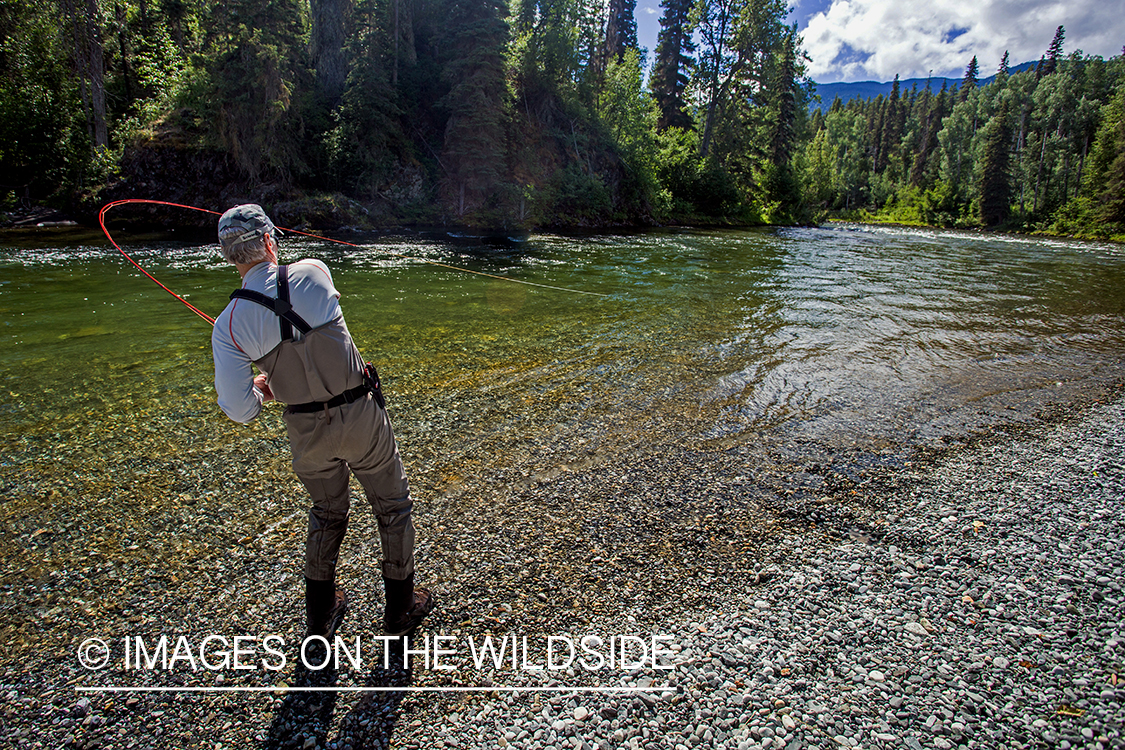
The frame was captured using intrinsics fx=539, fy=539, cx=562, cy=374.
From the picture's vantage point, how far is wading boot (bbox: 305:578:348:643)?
11.3 ft

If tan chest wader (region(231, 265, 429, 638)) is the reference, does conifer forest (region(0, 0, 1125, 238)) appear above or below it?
above

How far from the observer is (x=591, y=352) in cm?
971

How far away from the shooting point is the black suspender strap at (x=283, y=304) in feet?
9.57

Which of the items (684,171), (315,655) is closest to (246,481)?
(315,655)

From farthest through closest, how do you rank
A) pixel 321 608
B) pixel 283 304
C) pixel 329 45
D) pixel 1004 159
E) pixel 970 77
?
pixel 970 77, pixel 1004 159, pixel 329 45, pixel 321 608, pixel 283 304

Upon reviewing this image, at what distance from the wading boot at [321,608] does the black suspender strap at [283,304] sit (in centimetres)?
162

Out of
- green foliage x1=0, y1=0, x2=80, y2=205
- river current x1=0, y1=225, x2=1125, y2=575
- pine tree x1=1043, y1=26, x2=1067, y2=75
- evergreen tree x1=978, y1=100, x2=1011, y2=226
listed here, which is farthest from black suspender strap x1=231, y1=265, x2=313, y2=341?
pine tree x1=1043, y1=26, x2=1067, y2=75

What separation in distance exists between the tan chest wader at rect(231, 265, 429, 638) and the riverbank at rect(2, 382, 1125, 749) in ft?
1.40

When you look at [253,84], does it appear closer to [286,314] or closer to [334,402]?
[286,314]

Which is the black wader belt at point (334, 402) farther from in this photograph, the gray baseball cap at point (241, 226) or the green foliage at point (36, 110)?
the green foliage at point (36, 110)

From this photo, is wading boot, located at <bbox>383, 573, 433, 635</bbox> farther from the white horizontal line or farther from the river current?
the river current

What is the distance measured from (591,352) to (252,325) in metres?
7.12

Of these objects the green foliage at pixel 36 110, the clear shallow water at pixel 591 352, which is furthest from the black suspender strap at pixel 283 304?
the green foliage at pixel 36 110

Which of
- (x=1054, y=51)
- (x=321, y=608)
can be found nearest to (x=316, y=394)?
(x=321, y=608)
